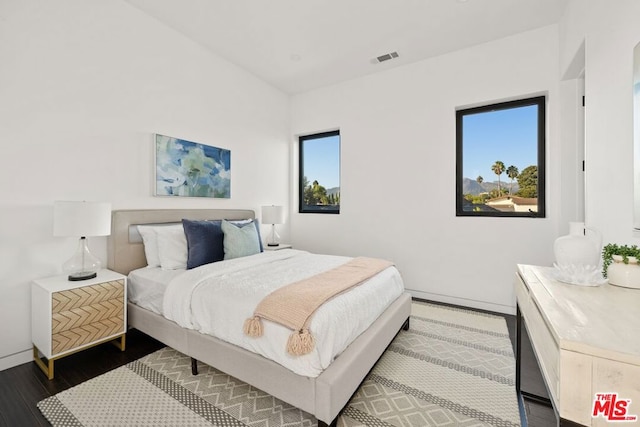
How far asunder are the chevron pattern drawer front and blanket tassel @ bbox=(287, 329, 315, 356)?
161cm

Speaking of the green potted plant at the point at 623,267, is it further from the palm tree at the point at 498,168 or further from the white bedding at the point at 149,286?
the white bedding at the point at 149,286

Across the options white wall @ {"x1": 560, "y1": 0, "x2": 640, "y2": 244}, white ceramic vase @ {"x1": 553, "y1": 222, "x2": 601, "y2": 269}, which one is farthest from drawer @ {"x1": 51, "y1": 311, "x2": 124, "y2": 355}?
white wall @ {"x1": 560, "y1": 0, "x2": 640, "y2": 244}

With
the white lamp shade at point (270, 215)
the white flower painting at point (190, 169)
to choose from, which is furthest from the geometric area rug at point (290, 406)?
the white lamp shade at point (270, 215)

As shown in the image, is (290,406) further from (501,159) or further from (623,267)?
(501,159)

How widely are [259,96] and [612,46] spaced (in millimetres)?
3683

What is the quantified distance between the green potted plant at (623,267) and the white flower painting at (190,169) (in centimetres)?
339

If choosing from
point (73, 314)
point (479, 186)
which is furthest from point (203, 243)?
point (479, 186)

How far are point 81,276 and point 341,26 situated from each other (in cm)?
327

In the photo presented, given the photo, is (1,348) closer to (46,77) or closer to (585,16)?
(46,77)

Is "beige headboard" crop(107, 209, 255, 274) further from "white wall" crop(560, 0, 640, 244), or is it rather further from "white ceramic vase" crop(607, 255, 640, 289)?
"white wall" crop(560, 0, 640, 244)

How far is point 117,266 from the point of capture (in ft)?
8.30

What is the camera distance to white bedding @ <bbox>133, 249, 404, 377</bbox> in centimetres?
150

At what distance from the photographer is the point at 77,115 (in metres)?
2.35

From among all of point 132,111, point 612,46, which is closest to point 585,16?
point 612,46
